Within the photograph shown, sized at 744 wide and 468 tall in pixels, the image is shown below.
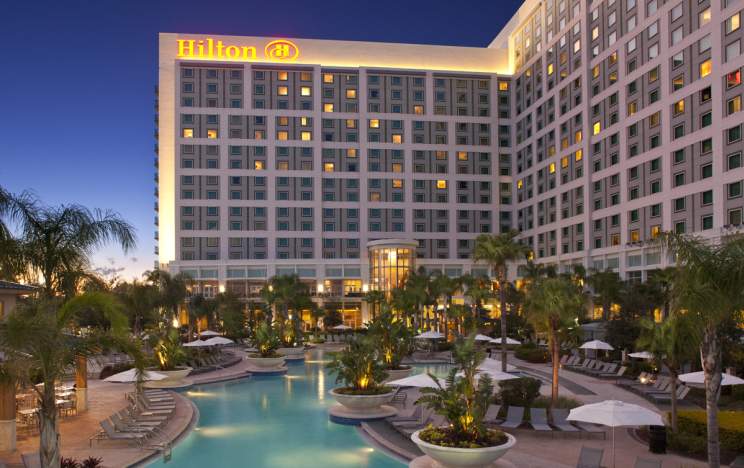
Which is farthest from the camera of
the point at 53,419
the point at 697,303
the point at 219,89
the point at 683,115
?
the point at 219,89

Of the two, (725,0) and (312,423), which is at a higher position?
(725,0)

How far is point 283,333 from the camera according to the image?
158ft

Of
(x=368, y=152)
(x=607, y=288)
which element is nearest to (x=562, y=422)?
(x=607, y=288)

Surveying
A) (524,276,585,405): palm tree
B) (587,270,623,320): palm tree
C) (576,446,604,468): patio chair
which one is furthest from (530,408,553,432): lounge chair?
(587,270,623,320): palm tree

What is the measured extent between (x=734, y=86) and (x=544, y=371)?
28.2 metres

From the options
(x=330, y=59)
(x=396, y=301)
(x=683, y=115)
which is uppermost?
(x=330, y=59)

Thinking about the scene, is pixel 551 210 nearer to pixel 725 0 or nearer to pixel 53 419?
pixel 725 0

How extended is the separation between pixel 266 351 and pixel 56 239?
20.6 metres

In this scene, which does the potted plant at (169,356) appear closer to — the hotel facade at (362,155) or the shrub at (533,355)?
the shrub at (533,355)

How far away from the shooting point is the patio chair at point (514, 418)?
1884 cm

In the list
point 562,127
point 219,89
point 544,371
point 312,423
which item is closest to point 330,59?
point 219,89

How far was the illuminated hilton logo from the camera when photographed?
85.6 metres

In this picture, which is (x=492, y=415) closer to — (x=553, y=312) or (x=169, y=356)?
(x=553, y=312)

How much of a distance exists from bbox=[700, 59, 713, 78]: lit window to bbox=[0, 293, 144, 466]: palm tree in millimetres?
51565
